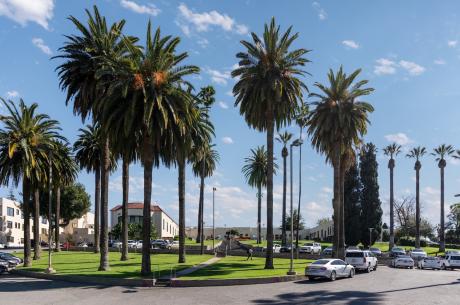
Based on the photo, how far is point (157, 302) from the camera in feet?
83.9

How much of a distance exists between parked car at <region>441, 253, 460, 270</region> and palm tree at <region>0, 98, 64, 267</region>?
38.5m

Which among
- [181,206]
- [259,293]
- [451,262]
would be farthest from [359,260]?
[181,206]

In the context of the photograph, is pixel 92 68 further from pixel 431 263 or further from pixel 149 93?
pixel 431 263

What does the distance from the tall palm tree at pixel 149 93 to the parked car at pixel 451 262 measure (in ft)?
101

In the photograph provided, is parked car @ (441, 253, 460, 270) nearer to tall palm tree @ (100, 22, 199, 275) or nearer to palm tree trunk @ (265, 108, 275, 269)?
palm tree trunk @ (265, 108, 275, 269)

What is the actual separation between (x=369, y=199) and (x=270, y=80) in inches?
1991

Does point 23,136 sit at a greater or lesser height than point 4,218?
greater

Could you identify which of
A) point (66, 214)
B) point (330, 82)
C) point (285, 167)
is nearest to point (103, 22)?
point (330, 82)

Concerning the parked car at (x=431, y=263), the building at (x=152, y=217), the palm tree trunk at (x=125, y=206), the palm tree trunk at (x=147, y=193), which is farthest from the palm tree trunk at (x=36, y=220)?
the building at (x=152, y=217)

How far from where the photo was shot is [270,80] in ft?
150

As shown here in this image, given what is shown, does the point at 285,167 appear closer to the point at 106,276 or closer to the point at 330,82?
the point at 330,82

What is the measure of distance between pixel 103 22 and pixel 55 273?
19106mm

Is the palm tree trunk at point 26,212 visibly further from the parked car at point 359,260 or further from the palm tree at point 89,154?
the parked car at point 359,260

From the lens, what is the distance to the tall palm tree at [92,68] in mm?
41750
